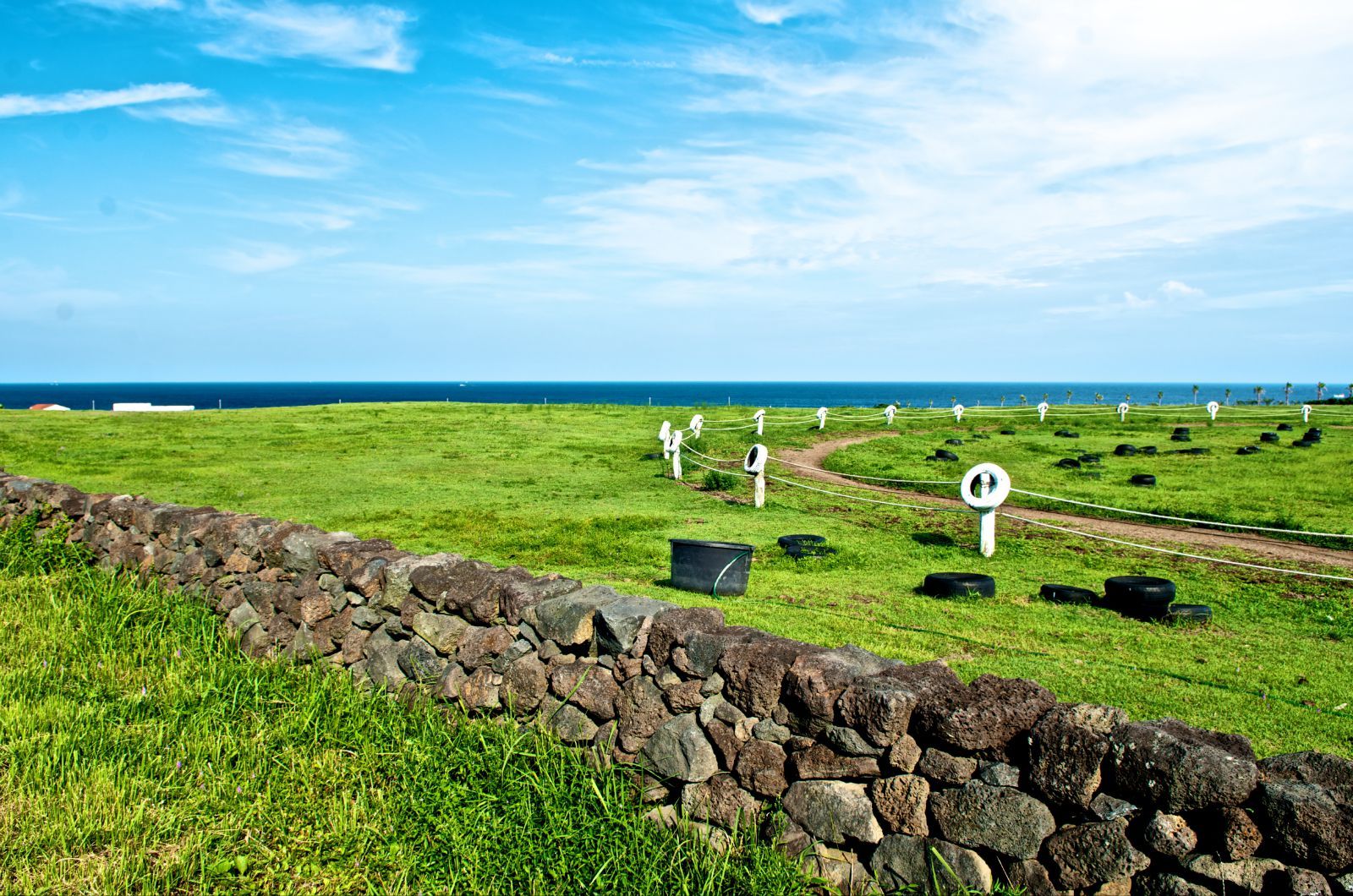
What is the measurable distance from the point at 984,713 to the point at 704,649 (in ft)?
5.46

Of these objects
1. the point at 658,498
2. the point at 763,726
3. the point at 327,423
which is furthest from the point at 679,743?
the point at 327,423

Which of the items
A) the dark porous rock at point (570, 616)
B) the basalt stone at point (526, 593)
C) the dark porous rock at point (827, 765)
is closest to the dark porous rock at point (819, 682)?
the dark porous rock at point (827, 765)

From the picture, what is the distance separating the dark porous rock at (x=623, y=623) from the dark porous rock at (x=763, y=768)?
1042mm

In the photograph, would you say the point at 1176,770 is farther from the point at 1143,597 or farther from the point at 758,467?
the point at 758,467

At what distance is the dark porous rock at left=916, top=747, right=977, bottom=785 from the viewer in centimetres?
395

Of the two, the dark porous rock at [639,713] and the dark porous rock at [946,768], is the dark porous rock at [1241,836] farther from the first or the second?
the dark porous rock at [639,713]

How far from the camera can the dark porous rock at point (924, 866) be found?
3.85 metres

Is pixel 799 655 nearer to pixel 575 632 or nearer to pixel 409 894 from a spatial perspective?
pixel 575 632

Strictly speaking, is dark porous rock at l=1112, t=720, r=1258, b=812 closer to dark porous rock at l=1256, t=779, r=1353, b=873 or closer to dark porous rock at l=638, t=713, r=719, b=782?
dark porous rock at l=1256, t=779, r=1353, b=873

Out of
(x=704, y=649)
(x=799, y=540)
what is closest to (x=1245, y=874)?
(x=704, y=649)

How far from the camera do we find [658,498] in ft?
56.4

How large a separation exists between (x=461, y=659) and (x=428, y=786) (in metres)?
1.11

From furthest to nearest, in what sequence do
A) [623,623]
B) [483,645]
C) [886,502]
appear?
[886,502], [483,645], [623,623]

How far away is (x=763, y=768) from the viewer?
15.2 ft
